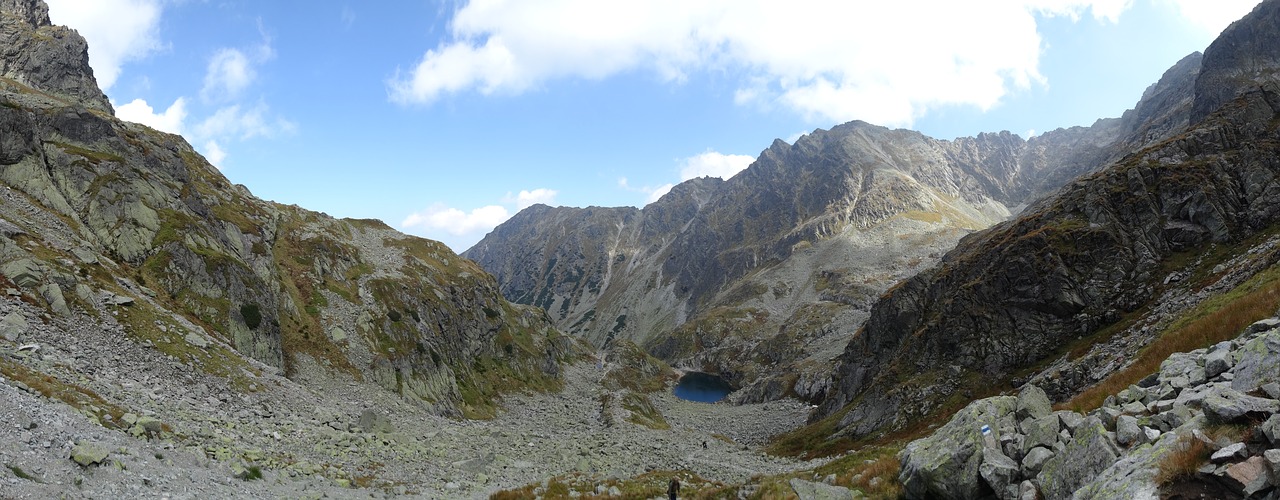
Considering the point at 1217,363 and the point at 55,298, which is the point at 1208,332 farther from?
the point at 55,298

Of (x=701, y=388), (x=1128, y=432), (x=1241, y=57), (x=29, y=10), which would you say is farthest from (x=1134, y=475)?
(x=1241, y=57)

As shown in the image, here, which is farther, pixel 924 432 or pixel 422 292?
pixel 422 292

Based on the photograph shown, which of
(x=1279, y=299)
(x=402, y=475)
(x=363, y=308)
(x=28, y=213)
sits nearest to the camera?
(x=1279, y=299)

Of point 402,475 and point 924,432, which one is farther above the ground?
point 402,475

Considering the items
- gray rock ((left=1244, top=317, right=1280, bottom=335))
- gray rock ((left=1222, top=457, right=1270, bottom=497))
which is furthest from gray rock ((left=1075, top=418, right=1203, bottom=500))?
gray rock ((left=1244, top=317, right=1280, bottom=335))

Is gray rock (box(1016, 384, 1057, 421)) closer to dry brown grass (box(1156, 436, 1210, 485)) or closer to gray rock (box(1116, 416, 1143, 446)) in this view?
gray rock (box(1116, 416, 1143, 446))

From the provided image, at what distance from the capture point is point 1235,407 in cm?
1038

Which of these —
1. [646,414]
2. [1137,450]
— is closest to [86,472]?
[1137,450]

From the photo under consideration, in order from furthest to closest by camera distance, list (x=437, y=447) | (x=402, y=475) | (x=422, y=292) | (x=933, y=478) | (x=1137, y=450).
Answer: (x=422, y=292)
(x=437, y=447)
(x=402, y=475)
(x=933, y=478)
(x=1137, y=450)

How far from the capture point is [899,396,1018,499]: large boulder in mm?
14930

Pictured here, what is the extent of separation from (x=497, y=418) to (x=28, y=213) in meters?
49.2

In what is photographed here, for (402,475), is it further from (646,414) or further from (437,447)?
(646,414)

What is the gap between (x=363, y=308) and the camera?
7044 cm

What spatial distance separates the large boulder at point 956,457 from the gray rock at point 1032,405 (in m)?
0.43
